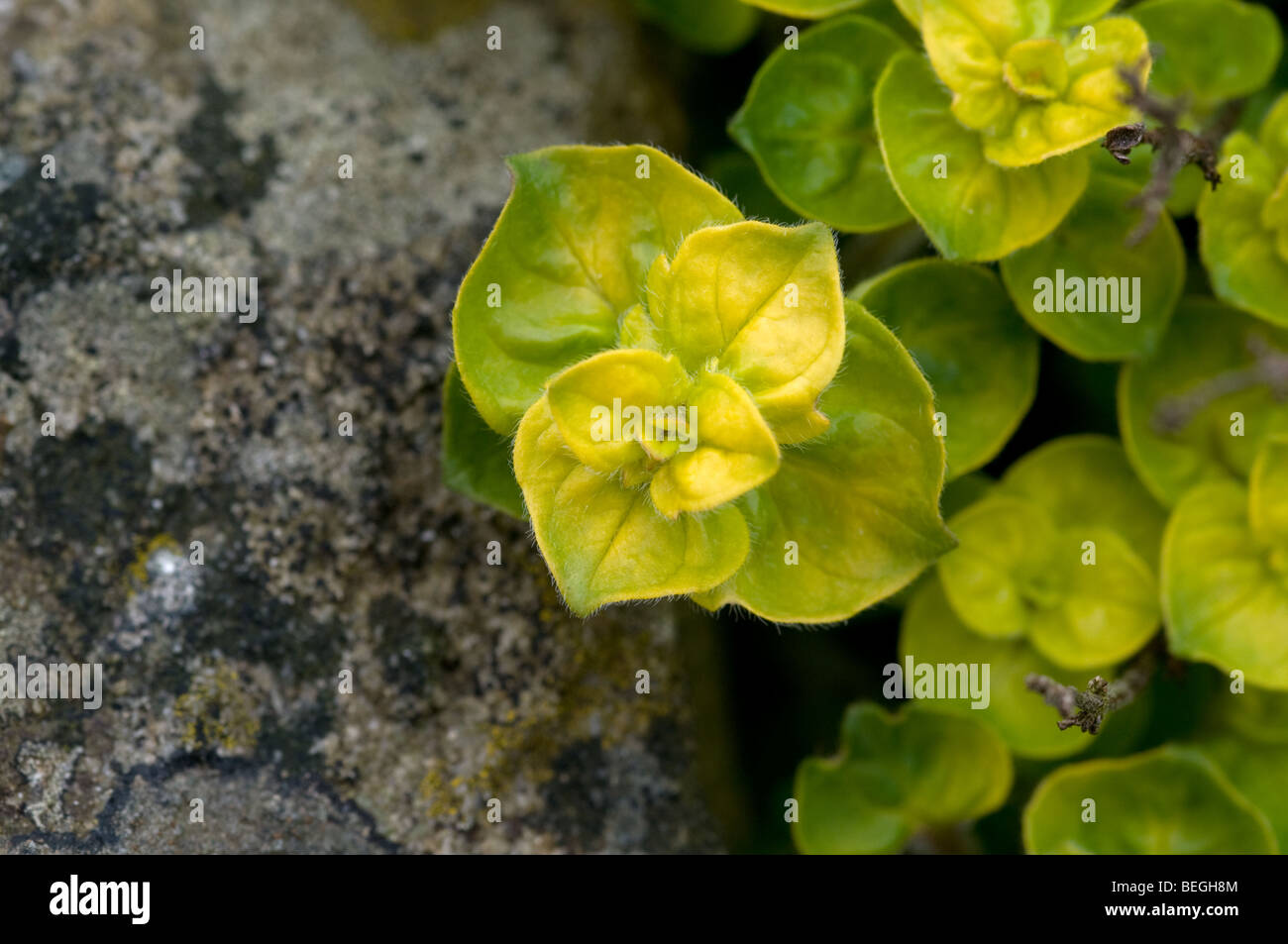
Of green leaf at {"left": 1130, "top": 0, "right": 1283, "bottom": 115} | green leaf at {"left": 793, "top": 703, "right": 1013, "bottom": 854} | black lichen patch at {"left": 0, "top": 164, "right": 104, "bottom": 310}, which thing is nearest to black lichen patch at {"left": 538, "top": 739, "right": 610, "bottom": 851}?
green leaf at {"left": 793, "top": 703, "right": 1013, "bottom": 854}

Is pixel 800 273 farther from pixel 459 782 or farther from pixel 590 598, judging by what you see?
pixel 459 782

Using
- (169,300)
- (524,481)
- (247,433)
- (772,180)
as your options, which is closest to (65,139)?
(169,300)

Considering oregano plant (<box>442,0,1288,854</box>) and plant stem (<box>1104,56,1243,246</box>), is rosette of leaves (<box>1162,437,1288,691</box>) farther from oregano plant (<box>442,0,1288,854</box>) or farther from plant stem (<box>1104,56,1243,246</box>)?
plant stem (<box>1104,56,1243,246</box>)

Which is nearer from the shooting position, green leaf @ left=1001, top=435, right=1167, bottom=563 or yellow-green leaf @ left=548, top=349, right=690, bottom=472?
yellow-green leaf @ left=548, top=349, right=690, bottom=472

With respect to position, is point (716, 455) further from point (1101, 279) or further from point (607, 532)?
point (1101, 279)

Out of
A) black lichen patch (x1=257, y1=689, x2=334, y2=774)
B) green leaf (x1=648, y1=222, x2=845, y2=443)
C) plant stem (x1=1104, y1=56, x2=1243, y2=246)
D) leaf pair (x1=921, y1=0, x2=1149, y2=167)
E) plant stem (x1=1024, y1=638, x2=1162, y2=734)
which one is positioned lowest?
black lichen patch (x1=257, y1=689, x2=334, y2=774)
